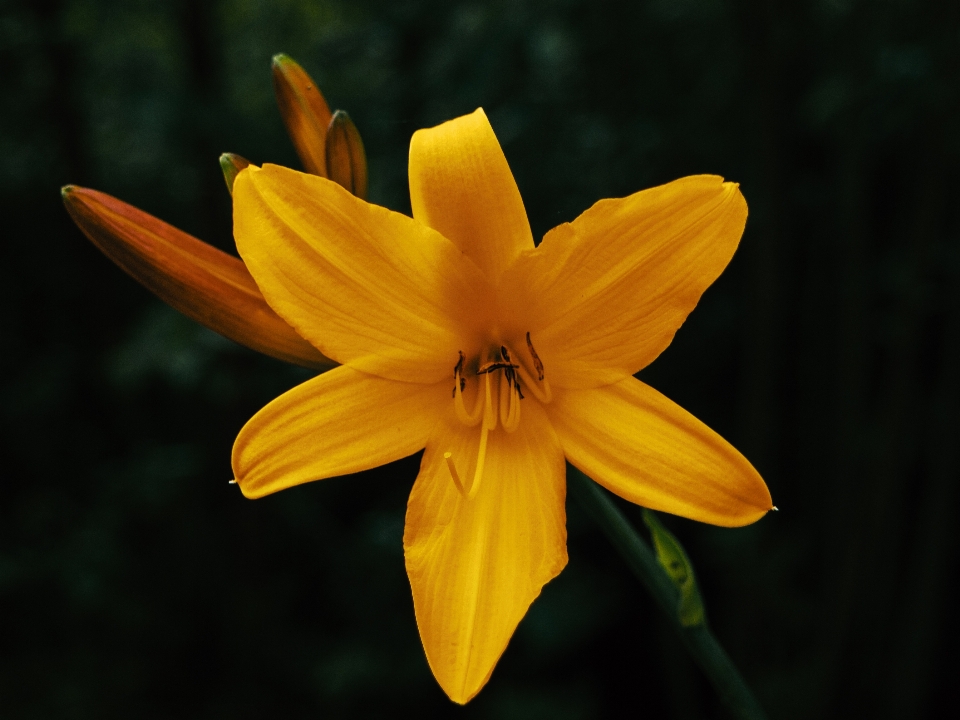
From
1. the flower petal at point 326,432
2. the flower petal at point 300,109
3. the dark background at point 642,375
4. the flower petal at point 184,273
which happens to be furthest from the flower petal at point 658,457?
the dark background at point 642,375

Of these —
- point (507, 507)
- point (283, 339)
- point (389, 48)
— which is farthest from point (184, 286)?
point (389, 48)

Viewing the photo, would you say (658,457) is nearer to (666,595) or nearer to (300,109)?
(666,595)

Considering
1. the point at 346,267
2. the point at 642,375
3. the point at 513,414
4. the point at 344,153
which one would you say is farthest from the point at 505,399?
the point at 642,375

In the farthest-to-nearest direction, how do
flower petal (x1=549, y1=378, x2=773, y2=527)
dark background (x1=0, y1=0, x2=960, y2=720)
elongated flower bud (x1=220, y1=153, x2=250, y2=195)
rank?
1. dark background (x1=0, y1=0, x2=960, y2=720)
2. elongated flower bud (x1=220, y1=153, x2=250, y2=195)
3. flower petal (x1=549, y1=378, x2=773, y2=527)

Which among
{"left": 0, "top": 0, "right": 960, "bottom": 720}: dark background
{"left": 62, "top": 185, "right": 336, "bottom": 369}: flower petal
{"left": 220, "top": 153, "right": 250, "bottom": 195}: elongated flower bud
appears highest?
{"left": 220, "top": 153, "right": 250, "bottom": 195}: elongated flower bud

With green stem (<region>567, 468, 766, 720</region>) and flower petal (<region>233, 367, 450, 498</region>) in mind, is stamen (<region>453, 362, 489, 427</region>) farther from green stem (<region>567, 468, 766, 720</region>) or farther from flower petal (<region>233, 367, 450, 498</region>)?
green stem (<region>567, 468, 766, 720</region>)

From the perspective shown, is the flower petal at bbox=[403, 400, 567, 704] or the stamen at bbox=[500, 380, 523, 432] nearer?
the flower petal at bbox=[403, 400, 567, 704]

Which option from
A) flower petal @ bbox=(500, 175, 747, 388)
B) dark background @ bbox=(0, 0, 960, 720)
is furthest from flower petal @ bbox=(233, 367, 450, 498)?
dark background @ bbox=(0, 0, 960, 720)
